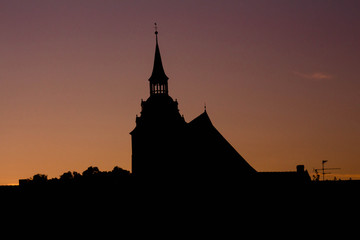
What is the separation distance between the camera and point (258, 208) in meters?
79.0

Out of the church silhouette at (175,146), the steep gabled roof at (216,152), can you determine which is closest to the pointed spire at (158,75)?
the church silhouette at (175,146)

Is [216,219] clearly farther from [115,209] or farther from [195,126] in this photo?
[195,126]

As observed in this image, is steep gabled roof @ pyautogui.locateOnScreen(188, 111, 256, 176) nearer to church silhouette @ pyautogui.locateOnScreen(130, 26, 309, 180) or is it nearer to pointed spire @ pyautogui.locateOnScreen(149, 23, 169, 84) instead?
church silhouette @ pyautogui.locateOnScreen(130, 26, 309, 180)

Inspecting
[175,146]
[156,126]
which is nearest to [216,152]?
[175,146]

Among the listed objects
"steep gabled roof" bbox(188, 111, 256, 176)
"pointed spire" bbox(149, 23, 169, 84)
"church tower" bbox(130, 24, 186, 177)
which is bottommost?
"steep gabled roof" bbox(188, 111, 256, 176)

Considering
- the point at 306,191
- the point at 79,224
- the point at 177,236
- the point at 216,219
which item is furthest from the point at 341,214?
the point at 79,224

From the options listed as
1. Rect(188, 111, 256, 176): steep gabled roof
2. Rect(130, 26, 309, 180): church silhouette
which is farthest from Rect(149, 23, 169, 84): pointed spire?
Rect(188, 111, 256, 176): steep gabled roof

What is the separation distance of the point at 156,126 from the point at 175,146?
6138 mm

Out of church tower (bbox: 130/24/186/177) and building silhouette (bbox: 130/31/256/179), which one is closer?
building silhouette (bbox: 130/31/256/179)

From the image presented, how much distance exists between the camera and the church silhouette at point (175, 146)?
8694cm

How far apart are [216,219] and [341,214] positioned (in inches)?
540

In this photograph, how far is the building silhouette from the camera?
86.9 meters

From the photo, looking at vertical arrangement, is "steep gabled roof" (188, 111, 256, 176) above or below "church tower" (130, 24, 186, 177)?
below

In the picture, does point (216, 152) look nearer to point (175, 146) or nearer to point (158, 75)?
point (175, 146)
